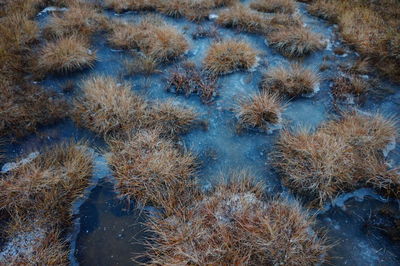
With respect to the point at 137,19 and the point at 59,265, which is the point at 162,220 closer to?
the point at 59,265

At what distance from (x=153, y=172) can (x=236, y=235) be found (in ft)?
6.06

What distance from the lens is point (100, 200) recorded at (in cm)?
494

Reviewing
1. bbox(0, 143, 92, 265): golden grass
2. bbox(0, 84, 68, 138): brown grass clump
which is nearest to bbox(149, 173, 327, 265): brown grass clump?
bbox(0, 143, 92, 265): golden grass

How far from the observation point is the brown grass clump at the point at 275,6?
10.2 meters

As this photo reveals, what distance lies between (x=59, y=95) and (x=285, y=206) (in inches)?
230

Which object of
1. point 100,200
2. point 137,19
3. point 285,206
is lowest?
point 100,200

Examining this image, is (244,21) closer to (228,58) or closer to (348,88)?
(228,58)

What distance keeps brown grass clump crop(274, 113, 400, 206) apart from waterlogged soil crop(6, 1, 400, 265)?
0.22 metres

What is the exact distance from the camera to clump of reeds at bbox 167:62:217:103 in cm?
688

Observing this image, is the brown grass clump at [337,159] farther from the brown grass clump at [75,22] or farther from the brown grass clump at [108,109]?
the brown grass clump at [75,22]

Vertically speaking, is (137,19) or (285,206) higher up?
(137,19)

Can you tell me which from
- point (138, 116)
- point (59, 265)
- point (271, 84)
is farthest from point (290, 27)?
point (59, 265)

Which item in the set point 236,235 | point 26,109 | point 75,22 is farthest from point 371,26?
point 26,109

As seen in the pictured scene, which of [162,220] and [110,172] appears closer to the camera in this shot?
[162,220]
